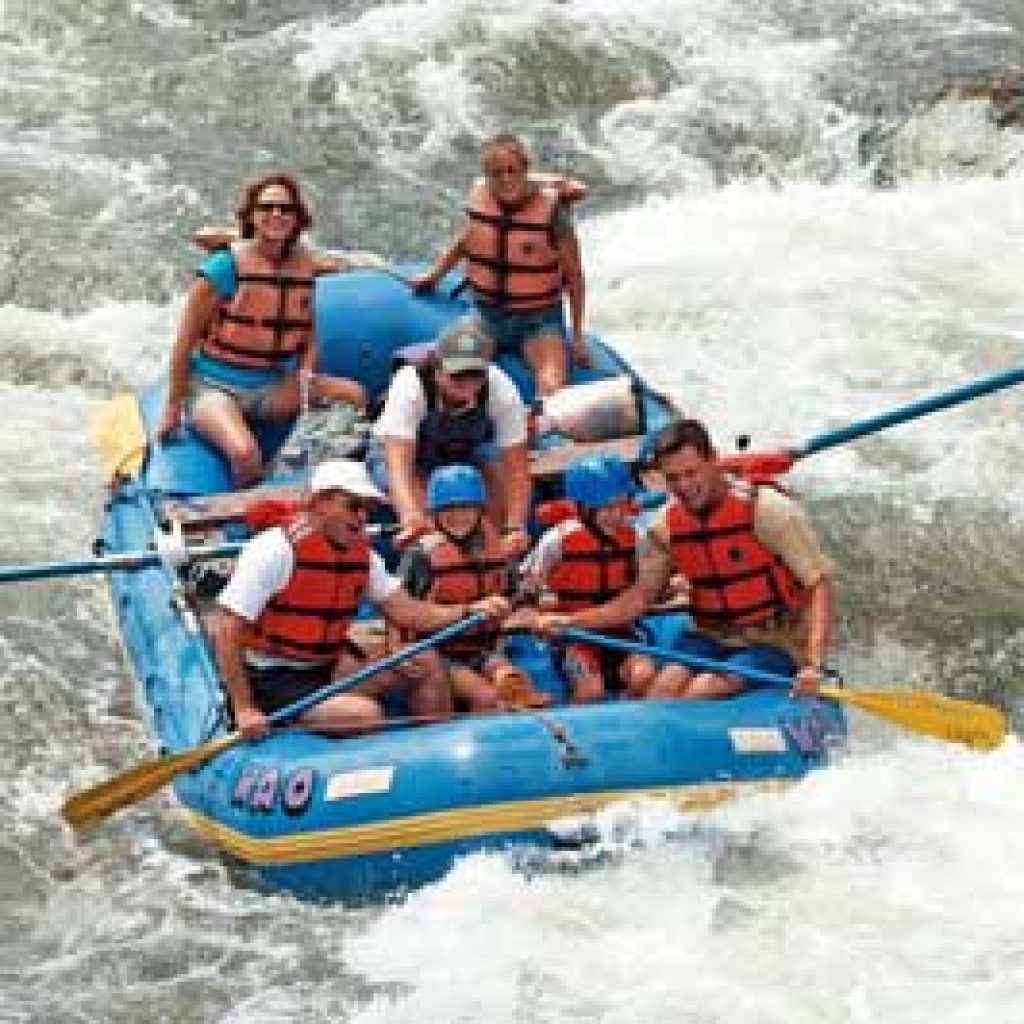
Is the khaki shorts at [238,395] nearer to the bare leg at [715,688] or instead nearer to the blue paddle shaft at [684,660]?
the blue paddle shaft at [684,660]

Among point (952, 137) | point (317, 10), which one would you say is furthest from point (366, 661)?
point (317, 10)

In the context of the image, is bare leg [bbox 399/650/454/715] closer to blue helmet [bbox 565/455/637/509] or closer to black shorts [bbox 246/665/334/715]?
black shorts [bbox 246/665/334/715]

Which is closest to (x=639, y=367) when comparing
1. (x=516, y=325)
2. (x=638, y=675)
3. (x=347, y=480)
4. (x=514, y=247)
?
(x=516, y=325)

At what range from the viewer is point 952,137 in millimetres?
12023

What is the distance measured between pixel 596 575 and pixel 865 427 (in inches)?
41.3

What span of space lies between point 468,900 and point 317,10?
8080 millimetres

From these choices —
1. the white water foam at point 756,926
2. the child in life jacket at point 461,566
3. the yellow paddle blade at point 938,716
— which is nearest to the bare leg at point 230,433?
the child in life jacket at point 461,566

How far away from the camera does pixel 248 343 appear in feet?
26.4

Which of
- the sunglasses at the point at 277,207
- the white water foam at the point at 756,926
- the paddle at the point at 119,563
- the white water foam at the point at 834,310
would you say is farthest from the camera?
the white water foam at the point at 834,310

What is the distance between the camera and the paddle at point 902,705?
21.5ft

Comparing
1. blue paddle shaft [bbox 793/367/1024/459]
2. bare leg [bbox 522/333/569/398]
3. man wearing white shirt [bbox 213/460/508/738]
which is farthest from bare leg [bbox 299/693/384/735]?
bare leg [bbox 522/333/569/398]

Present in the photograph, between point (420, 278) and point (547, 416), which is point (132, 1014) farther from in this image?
point (420, 278)

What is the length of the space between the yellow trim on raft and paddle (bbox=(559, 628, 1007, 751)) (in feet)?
1.04

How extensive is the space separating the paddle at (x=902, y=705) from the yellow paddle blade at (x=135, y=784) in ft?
2.95
